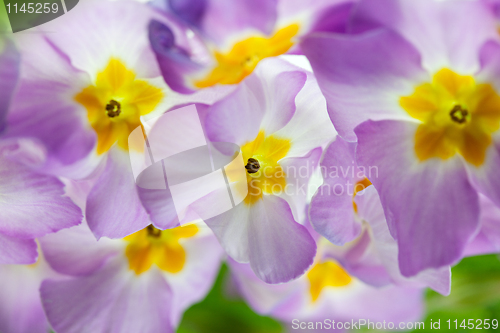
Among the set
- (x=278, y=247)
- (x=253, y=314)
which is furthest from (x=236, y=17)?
(x=253, y=314)

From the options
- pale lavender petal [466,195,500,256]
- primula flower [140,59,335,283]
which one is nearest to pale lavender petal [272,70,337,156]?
Answer: primula flower [140,59,335,283]

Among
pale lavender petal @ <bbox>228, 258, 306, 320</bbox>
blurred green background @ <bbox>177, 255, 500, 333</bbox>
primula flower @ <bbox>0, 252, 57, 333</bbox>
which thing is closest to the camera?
primula flower @ <bbox>0, 252, 57, 333</bbox>

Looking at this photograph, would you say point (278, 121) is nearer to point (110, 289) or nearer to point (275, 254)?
point (275, 254)

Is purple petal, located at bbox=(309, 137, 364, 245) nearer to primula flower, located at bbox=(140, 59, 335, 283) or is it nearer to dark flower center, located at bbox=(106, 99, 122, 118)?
primula flower, located at bbox=(140, 59, 335, 283)

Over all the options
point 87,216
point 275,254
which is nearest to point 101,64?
point 87,216

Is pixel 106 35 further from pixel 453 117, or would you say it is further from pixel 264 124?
pixel 453 117
